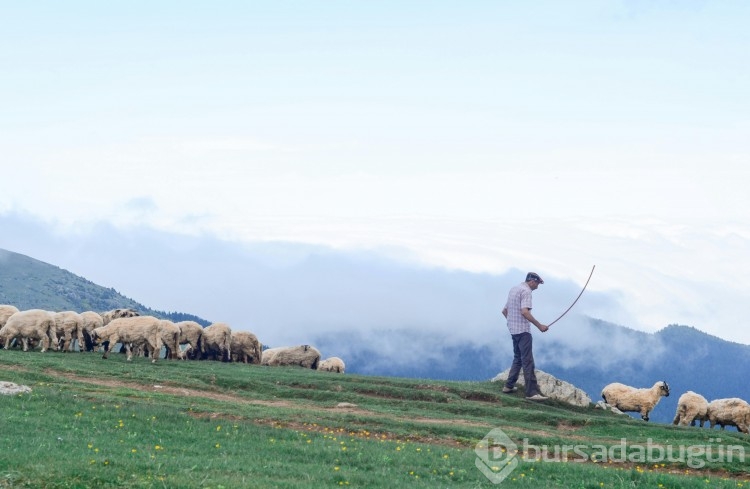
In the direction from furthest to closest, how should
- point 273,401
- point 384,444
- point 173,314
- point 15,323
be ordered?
point 173,314, point 15,323, point 273,401, point 384,444

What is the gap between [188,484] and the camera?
50.8 feet

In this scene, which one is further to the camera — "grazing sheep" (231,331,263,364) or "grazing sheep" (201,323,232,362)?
"grazing sheep" (231,331,263,364)

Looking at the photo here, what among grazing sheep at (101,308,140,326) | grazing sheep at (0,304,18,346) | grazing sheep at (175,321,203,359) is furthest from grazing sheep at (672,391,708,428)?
grazing sheep at (0,304,18,346)

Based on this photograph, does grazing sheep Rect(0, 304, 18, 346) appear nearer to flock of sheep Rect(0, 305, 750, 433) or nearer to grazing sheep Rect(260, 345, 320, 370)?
flock of sheep Rect(0, 305, 750, 433)

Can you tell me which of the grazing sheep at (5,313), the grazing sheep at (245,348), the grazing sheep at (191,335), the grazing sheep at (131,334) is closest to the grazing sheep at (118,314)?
the grazing sheep at (191,335)

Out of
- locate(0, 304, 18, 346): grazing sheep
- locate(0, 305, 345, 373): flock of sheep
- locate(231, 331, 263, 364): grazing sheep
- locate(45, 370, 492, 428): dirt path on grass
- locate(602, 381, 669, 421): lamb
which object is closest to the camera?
locate(45, 370, 492, 428): dirt path on grass

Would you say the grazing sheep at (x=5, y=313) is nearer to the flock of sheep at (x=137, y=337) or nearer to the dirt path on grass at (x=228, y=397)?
the flock of sheep at (x=137, y=337)

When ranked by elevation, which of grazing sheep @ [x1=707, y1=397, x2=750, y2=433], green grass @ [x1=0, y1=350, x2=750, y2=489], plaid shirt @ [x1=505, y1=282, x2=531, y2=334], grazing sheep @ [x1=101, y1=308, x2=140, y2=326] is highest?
plaid shirt @ [x1=505, y1=282, x2=531, y2=334]

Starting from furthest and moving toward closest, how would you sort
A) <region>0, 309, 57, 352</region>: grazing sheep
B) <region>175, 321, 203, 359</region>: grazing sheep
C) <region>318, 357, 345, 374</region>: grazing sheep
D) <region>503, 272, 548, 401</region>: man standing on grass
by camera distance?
<region>318, 357, 345, 374</region>: grazing sheep
<region>175, 321, 203, 359</region>: grazing sheep
<region>0, 309, 57, 352</region>: grazing sheep
<region>503, 272, 548, 401</region>: man standing on grass

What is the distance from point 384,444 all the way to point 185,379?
41.1 feet

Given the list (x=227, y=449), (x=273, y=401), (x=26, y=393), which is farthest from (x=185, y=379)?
(x=227, y=449)

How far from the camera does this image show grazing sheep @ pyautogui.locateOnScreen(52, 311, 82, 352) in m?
40.8

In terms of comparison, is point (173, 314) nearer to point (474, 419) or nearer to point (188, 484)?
point (474, 419)

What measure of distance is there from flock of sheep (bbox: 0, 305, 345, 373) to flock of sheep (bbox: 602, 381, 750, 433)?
18456 mm
